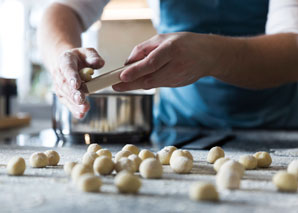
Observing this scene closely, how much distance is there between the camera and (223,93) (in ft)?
4.91

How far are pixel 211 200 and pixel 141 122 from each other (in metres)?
0.59

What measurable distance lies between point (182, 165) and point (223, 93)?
0.85m

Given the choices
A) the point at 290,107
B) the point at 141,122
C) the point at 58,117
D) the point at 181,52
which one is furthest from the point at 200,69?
the point at 290,107

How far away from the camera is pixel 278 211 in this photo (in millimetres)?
476

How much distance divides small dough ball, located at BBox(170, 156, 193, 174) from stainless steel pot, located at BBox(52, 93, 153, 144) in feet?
1.20

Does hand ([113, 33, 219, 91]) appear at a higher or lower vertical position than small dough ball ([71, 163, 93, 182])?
higher

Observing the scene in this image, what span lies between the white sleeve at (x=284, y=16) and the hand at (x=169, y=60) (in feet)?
1.13

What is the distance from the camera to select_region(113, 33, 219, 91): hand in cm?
86

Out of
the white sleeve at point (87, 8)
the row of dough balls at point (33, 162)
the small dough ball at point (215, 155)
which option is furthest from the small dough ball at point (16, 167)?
the white sleeve at point (87, 8)

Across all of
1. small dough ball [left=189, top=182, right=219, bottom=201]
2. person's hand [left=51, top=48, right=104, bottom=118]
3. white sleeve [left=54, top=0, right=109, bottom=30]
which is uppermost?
white sleeve [left=54, top=0, right=109, bottom=30]

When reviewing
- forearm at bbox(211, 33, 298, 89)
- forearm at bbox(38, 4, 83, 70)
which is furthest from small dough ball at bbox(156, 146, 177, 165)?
forearm at bbox(38, 4, 83, 70)

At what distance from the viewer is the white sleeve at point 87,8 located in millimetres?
1417

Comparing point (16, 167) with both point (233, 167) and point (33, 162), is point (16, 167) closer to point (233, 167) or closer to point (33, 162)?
point (33, 162)

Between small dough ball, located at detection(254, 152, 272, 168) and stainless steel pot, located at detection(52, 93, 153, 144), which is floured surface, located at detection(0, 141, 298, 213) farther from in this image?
stainless steel pot, located at detection(52, 93, 153, 144)
